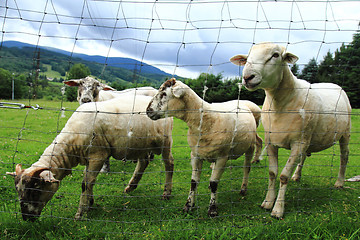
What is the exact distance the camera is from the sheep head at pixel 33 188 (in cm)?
421

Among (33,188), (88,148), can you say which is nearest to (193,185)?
(88,148)

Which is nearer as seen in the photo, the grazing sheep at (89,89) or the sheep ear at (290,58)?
the sheep ear at (290,58)

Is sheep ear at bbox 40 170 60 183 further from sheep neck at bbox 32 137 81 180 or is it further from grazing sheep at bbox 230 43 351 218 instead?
grazing sheep at bbox 230 43 351 218

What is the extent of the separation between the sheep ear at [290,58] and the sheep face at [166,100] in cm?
183

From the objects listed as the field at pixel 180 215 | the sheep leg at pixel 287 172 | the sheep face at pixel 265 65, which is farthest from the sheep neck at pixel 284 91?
the field at pixel 180 215

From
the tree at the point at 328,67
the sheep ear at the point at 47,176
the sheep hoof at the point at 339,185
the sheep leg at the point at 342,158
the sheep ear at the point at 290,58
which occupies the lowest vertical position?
the sheep ear at the point at 47,176

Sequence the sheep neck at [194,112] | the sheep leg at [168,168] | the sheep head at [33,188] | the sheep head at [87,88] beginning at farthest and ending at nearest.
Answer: the sheep head at [87,88], the sheep leg at [168,168], the sheep neck at [194,112], the sheep head at [33,188]

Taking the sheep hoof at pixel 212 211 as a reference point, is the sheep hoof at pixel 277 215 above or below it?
above

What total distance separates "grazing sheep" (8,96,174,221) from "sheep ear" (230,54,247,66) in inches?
75.6

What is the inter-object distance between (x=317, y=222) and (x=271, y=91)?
2.29 metres

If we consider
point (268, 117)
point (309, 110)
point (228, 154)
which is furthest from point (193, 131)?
point (309, 110)

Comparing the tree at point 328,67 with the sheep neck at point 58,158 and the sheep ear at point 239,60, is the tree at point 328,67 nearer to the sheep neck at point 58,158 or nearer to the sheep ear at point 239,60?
the sheep ear at point 239,60

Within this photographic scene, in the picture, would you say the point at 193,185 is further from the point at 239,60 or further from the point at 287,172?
the point at 239,60

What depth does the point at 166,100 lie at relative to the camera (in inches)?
194
